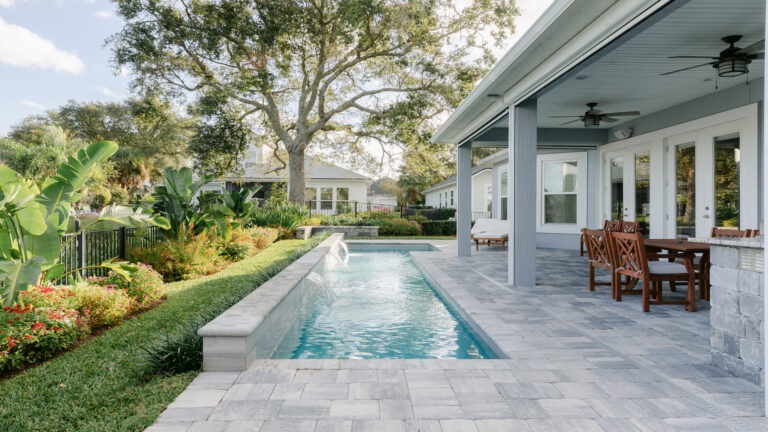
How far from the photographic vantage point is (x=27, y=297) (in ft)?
14.2

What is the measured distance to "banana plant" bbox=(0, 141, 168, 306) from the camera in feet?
13.1

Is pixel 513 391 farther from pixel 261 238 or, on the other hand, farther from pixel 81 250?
pixel 261 238

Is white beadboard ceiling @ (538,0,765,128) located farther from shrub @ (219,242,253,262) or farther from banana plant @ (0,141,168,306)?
shrub @ (219,242,253,262)

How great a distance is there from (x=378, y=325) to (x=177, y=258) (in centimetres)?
475

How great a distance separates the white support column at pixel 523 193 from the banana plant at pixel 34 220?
5458 mm

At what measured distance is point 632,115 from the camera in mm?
8609

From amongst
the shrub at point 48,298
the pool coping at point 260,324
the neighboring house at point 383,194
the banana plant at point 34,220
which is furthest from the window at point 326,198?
the shrub at point 48,298

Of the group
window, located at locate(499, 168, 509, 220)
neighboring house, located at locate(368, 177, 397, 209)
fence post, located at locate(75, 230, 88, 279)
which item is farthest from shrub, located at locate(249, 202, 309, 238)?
neighboring house, located at locate(368, 177, 397, 209)

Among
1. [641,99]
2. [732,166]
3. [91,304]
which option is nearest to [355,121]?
[641,99]

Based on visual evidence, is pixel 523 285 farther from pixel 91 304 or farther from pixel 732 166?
pixel 91 304

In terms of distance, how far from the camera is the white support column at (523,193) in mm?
7031

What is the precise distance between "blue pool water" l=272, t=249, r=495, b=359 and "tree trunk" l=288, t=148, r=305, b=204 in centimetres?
1181

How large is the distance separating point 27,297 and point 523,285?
6198mm

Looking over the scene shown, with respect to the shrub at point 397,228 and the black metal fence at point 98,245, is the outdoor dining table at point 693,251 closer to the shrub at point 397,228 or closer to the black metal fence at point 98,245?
the black metal fence at point 98,245
